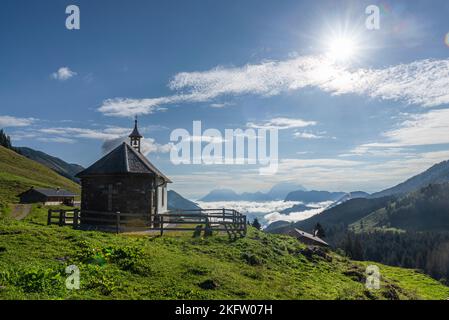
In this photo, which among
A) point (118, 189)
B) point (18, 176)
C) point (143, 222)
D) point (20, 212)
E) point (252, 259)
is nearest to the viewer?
point (252, 259)

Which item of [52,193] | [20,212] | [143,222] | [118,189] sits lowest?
[20,212]

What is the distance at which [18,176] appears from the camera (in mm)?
101438

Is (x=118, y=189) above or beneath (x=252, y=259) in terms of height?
above

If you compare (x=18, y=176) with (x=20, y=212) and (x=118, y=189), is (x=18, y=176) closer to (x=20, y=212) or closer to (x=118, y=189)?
(x=20, y=212)

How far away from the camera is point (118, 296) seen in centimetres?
1245

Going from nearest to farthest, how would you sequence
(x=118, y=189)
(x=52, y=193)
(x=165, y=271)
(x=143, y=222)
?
1. (x=165, y=271)
2. (x=143, y=222)
3. (x=118, y=189)
4. (x=52, y=193)

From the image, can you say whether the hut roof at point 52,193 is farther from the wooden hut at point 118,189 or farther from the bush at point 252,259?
the bush at point 252,259

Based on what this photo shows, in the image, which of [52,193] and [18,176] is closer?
[52,193]

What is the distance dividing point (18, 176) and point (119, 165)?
83316 millimetres

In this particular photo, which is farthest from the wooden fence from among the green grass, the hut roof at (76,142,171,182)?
the hut roof at (76,142,171,182)

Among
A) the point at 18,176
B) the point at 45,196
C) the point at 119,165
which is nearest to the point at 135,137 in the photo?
the point at 119,165

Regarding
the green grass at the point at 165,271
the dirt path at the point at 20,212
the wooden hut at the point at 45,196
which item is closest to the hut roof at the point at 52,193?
the wooden hut at the point at 45,196
